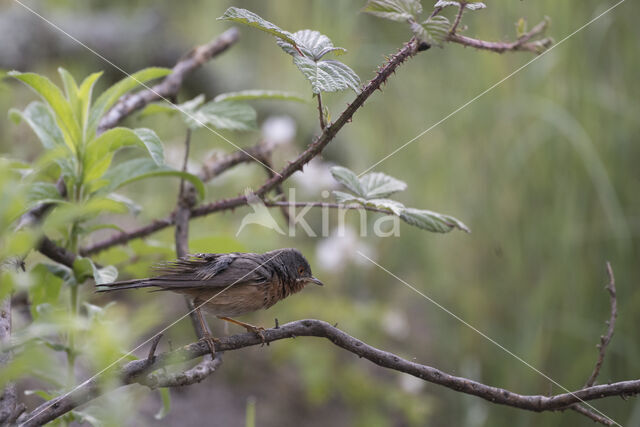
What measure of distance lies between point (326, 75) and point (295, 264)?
0.54 meters

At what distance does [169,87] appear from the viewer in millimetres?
1823

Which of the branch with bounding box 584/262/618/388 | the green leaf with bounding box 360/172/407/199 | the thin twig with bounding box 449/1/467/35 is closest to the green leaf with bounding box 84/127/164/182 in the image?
the green leaf with bounding box 360/172/407/199

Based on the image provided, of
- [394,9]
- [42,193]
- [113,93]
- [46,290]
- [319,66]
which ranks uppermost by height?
[394,9]

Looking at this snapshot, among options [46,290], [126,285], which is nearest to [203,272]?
[126,285]

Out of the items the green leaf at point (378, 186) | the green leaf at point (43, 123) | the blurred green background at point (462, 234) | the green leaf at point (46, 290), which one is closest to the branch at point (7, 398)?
the green leaf at point (46, 290)

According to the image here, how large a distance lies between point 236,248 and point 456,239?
2231 millimetres

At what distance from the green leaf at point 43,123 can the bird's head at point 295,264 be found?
55 centimetres

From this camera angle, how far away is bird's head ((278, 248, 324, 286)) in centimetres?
142

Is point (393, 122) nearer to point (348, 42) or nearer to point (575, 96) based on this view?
point (348, 42)

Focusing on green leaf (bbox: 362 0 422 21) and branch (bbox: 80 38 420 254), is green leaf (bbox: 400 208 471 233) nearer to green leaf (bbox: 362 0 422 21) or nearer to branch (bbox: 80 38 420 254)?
branch (bbox: 80 38 420 254)

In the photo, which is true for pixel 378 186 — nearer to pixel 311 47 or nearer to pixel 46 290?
pixel 311 47

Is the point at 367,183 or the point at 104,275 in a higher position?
the point at 367,183

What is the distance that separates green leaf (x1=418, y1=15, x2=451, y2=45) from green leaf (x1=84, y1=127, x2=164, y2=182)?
51 cm

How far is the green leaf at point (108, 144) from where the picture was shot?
1.18m
